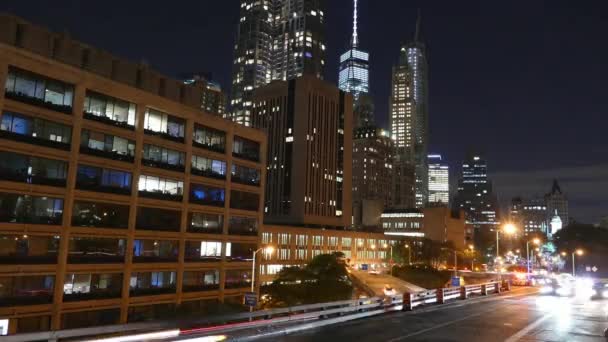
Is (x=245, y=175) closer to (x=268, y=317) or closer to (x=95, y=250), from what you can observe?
(x=95, y=250)

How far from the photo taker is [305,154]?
18200 cm

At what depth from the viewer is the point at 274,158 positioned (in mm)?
189250

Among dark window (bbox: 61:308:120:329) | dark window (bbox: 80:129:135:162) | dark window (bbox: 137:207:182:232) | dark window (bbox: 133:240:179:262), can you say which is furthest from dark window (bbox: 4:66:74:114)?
dark window (bbox: 61:308:120:329)

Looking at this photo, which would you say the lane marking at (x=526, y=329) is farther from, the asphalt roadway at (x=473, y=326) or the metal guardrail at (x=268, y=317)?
the metal guardrail at (x=268, y=317)

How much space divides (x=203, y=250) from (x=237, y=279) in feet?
28.7

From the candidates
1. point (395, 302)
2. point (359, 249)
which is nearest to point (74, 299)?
point (395, 302)

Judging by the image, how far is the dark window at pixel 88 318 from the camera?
5106 cm

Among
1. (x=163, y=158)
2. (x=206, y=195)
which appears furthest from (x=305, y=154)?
(x=163, y=158)

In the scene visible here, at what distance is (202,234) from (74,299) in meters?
21.1

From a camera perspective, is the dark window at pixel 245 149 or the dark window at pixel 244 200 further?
the dark window at pixel 245 149

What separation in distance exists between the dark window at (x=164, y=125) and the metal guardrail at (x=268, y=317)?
1423 inches

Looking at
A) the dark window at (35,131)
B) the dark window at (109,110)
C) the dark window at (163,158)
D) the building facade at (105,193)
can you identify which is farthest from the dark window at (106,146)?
the dark window at (163,158)

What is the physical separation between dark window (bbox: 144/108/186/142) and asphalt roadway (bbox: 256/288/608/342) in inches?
1735

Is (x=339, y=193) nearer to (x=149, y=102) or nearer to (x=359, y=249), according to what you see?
(x=359, y=249)
